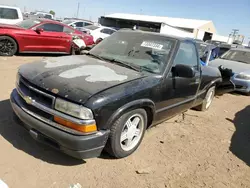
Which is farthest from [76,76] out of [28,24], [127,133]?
[28,24]

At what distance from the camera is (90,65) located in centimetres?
328

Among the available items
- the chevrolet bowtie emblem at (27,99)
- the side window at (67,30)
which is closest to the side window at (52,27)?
the side window at (67,30)

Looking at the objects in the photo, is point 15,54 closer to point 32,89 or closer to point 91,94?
point 32,89

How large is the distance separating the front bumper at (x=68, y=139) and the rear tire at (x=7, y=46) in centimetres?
638

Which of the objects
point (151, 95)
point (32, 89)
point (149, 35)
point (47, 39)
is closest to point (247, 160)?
point (151, 95)

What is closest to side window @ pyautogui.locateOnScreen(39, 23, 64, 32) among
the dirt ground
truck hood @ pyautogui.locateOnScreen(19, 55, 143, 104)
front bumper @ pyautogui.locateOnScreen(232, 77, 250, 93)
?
the dirt ground

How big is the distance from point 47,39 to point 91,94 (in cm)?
744

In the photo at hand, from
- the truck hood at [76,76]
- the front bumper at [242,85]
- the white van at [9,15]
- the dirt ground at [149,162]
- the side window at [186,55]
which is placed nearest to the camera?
the truck hood at [76,76]

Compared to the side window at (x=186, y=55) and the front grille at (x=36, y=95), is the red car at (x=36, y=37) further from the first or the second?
the side window at (x=186, y=55)

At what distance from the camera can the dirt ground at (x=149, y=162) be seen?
8.63ft

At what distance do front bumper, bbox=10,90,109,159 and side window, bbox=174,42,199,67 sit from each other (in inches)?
68.9

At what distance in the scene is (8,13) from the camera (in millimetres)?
10742

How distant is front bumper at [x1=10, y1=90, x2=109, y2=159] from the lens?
96.5 inches

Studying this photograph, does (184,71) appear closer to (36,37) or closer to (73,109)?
(73,109)
